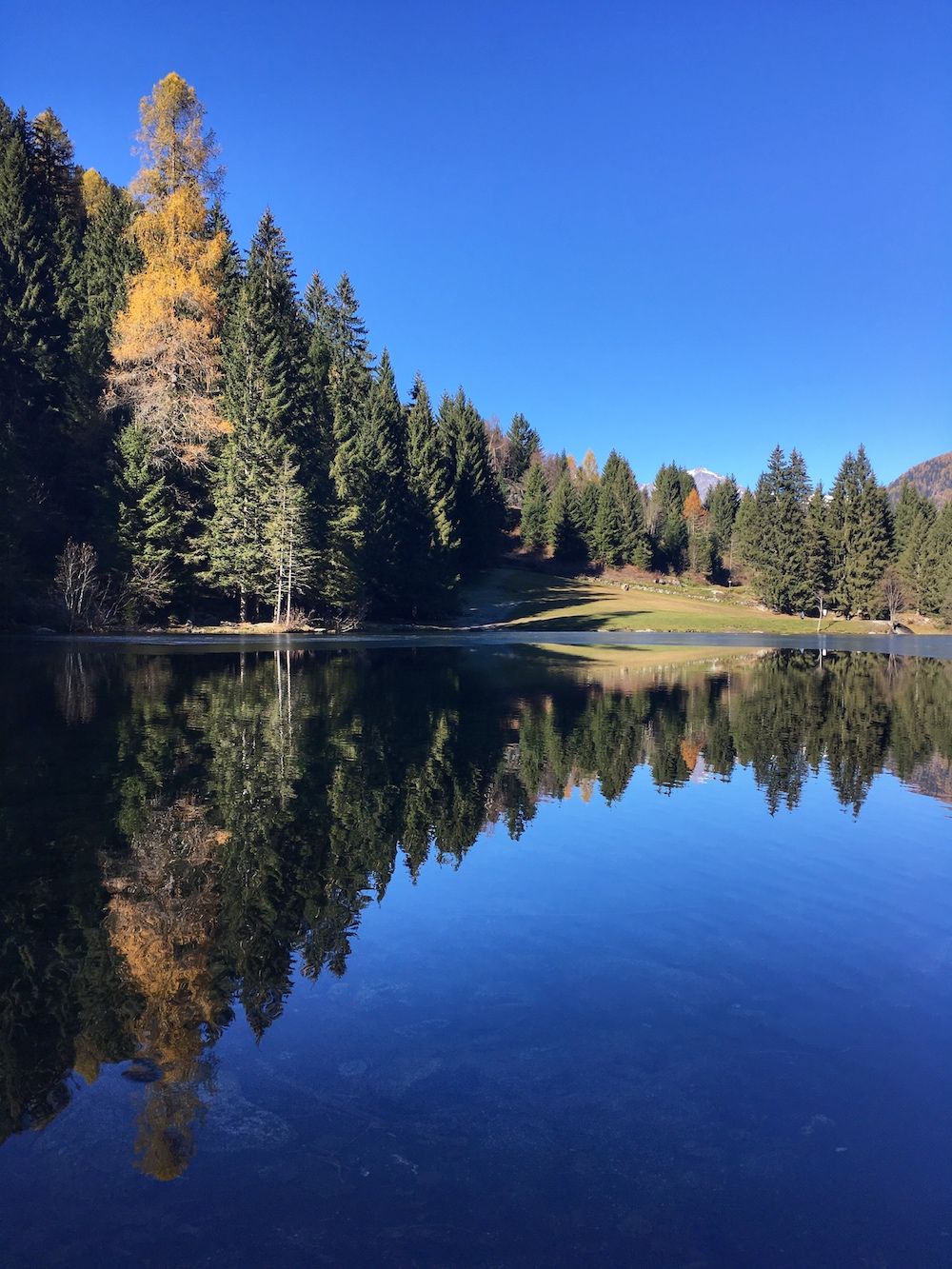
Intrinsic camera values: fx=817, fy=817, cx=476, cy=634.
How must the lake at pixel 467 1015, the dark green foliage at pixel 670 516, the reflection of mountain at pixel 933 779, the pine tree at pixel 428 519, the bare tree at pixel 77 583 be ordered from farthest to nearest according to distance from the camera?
the dark green foliage at pixel 670 516 < the pine tree at pixel 428 519 < the bare tree at pixel 77 583 < the reflection of mountain at pixel 933 779 < the lake at pixel 467 1015

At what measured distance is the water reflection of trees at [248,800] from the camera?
14.6 ft

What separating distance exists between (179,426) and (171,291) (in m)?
6.31

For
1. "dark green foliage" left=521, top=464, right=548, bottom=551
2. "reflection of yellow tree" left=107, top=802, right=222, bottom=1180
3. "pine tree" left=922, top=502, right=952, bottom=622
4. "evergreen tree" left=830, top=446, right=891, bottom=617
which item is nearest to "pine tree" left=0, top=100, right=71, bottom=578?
"reflection of yellow tree" left=107, top=802, right=222, bottom=1180

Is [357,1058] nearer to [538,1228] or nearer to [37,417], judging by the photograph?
[538,1228]

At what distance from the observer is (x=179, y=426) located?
40.2 meters

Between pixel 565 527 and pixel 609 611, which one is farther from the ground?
pixel 565 527

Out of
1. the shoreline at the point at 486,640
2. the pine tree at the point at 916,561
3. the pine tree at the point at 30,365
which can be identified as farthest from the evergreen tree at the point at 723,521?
the pine tree at the point at 30,365

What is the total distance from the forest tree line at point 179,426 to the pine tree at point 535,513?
115 feet

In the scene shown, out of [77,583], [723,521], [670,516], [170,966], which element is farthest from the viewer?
[723,521]

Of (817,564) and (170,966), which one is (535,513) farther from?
(170,966)

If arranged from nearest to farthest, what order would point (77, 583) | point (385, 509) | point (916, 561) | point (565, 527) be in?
point (77, 583)
point (385, 509)
point (916, 561)
point (565, 527)

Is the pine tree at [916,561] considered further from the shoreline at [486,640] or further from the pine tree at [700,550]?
the pine tree at [700,550]

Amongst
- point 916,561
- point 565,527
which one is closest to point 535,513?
point 565,527

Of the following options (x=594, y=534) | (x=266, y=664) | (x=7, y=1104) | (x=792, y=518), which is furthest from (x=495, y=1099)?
(x=594, y=534)
